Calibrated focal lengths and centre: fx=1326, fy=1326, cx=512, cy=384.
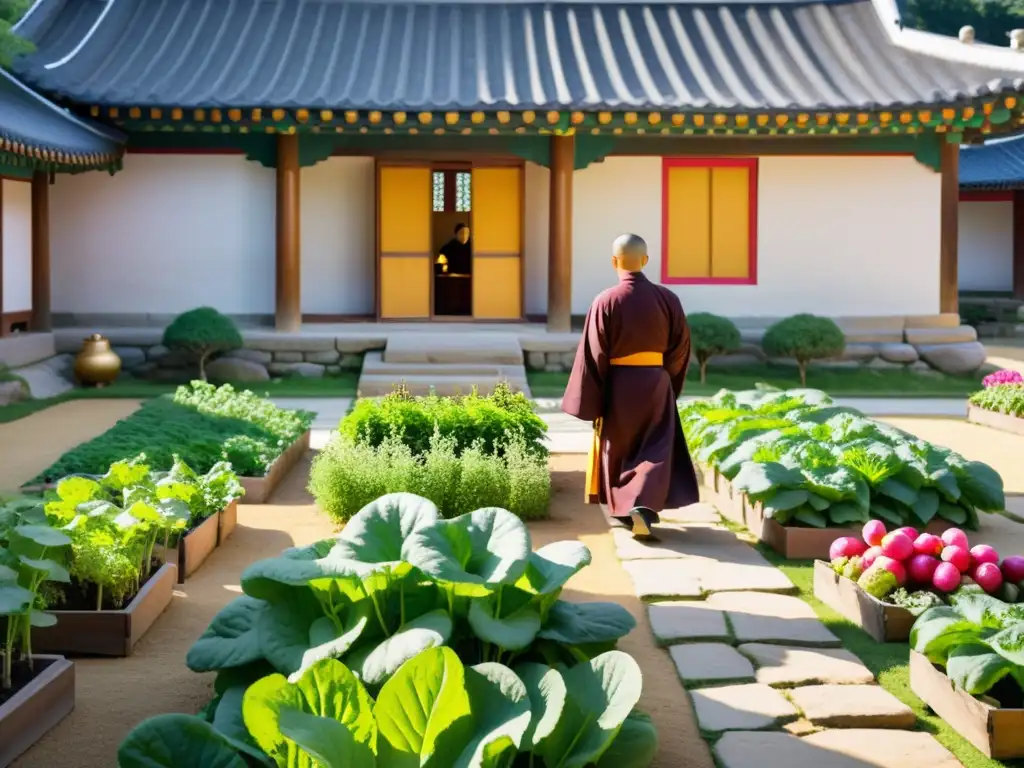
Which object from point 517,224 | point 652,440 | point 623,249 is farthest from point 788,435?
point 517,224

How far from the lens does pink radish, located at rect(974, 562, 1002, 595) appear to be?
215 inches

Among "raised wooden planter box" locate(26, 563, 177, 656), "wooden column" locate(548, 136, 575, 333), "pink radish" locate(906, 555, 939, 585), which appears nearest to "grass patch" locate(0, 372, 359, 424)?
"wooden column" locate(548, 136, 575, 333)

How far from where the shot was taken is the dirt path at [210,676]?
4.25m

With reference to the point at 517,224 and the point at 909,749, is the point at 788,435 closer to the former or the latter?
the point at 909,749

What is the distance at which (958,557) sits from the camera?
18.1 ft

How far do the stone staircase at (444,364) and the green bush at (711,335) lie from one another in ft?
6.68

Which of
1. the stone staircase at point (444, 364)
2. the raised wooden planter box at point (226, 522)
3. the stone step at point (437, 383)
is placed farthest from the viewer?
the stone staircase at point (444, 364)

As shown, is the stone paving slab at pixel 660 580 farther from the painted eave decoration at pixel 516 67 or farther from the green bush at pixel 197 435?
the painted eave decoration at pixel 516 67

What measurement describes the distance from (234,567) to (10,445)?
15.4ft

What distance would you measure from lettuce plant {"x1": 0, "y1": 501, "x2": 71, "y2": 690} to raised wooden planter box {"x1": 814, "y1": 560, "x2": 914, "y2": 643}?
3162 millimetres

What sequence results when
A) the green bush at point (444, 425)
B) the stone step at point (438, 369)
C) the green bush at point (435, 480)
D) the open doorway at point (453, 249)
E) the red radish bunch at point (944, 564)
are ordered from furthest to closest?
the open doorway at point (453, 249)
the stone step at point (438, 369)
the green bush at point (444, 425)
the green bush at point (435, 480)
the red radish bunch at point (944, 564)

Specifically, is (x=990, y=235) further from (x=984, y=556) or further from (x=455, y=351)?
(x=984, y=556)

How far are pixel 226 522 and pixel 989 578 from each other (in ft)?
13.2

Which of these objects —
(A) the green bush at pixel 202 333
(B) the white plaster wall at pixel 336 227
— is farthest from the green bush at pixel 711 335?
(A) the green bush at pixel 202 333
